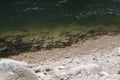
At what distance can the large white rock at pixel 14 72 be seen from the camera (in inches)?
346

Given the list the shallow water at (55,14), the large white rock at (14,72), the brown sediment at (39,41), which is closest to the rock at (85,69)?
the large white rock at (14,72)

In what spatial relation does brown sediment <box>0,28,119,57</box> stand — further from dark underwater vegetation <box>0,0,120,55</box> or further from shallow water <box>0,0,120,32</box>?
shallow water <box>0,0,120,32</box>

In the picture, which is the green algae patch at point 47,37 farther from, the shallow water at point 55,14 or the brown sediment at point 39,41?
the shallow water at point 55,14

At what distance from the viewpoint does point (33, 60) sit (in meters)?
13.2

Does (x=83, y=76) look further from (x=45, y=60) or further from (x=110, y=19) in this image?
(x=110, y=19)

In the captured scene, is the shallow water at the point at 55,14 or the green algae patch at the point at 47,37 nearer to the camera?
the green algae patch at the point at 47,37

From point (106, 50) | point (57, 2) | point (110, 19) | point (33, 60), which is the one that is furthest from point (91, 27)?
point (57, 2)

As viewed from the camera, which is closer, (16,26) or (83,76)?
(83,76)

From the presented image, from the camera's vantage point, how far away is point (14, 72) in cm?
885

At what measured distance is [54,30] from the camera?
16391 millimetres

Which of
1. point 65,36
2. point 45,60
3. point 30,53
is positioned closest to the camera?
point 45,60

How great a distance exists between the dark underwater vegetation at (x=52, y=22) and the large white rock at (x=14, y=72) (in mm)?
5321

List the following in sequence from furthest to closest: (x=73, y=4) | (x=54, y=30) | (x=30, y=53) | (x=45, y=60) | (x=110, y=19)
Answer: (x=73, y=4) < (x=110, y=19) < (x=54, y=30) < (x=30, y=53) < (x=45, y=60)

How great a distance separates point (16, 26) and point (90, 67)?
27.0 ft
